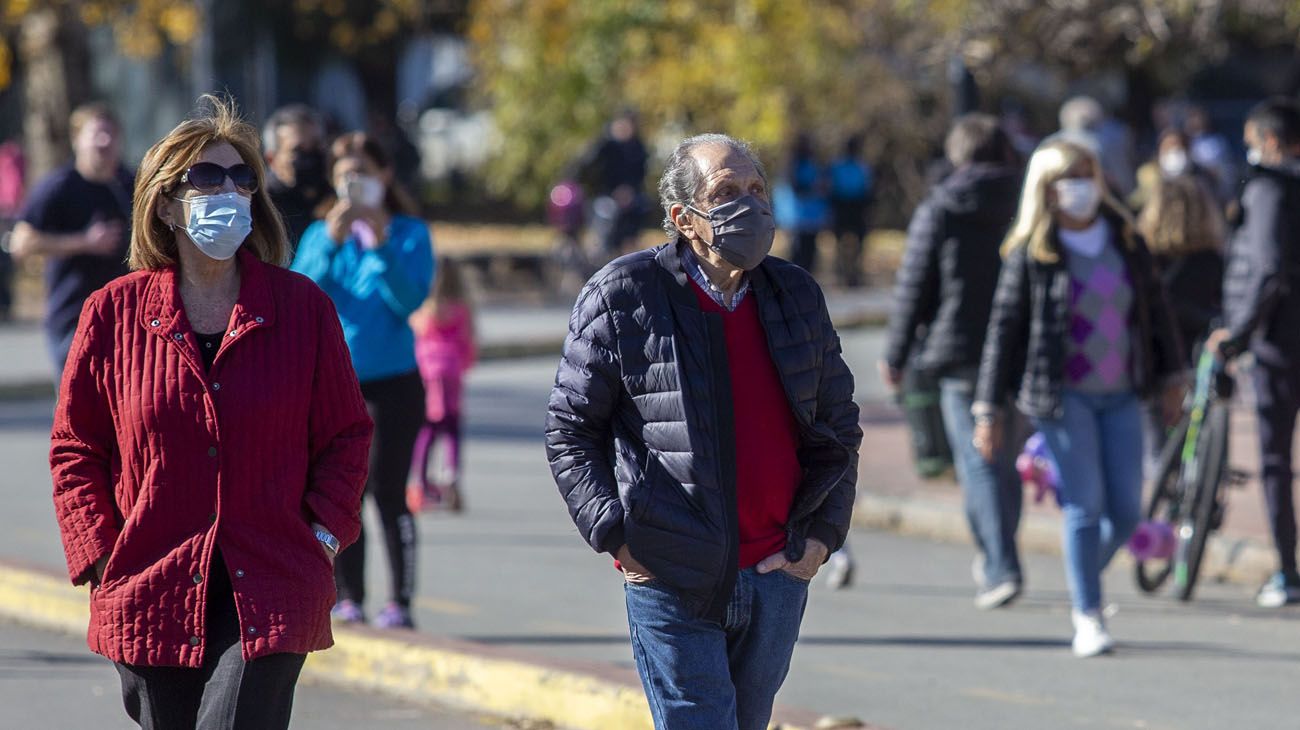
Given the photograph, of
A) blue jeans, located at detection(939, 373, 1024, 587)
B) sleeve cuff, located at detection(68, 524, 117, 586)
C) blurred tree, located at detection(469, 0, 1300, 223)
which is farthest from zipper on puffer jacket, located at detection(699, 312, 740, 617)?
blurred tree, located at detection(469, 0, 1300, 223)

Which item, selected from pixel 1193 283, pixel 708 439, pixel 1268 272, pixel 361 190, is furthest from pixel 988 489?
pixel 708 439

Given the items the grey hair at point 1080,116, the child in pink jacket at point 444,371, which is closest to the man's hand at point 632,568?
the child in pink jacket at point 444,371

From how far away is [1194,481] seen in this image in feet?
28.1

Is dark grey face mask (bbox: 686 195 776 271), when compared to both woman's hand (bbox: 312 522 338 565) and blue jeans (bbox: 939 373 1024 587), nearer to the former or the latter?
woman's hand (bbox: 312 522 338 565)

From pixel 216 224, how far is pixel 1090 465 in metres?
4.01

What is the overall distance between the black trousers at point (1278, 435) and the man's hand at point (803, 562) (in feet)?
15.2

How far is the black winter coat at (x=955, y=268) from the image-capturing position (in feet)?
28.0

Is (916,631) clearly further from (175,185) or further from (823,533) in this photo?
(175,185)

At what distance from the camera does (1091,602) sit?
7.44 m

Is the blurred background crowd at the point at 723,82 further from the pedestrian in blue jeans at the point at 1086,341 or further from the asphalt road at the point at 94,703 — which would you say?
the asphalt road at the point at 94,703

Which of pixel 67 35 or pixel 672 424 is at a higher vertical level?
pixel 67 35

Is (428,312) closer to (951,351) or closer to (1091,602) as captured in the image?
(951,351)

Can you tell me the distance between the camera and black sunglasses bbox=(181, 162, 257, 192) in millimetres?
4242

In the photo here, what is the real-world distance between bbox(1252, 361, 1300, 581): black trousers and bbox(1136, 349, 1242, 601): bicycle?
14 centimetres
